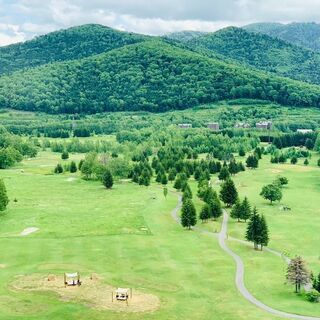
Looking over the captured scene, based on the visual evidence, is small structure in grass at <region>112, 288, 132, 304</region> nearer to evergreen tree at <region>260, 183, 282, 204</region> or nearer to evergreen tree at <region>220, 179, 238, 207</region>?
evergreen tree at <region>220, 179, 238, 207</region>

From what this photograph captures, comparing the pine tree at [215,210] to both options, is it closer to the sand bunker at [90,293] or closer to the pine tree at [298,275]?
the pine tree at [298,275]

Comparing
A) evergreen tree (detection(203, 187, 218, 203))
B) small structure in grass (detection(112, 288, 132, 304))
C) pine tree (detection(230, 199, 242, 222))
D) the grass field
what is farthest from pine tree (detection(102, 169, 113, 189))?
small structure in grass (detection(112, 288, 132, 304))

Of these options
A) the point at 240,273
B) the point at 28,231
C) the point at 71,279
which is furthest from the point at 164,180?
the point at 71,279

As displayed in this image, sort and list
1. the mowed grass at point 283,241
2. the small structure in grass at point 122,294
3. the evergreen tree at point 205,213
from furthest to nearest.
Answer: the evergreen tree at point 205,213
the mowed grass at point 283,241
the small structure in grass at point 122,294

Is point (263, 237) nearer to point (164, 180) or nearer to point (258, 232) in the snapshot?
point (258, 232)

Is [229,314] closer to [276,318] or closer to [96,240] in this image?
[276,318]

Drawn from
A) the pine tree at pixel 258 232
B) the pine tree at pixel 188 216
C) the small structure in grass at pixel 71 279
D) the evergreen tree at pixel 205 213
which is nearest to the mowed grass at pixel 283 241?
the pine tree at pixel 258 232
